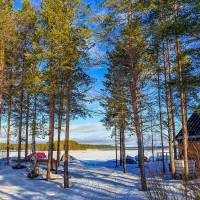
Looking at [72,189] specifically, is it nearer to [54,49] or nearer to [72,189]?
[72,189]

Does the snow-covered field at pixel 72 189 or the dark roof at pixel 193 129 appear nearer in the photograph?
the snow-covered field at pixel 72 189

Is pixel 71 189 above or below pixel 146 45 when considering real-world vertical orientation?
below

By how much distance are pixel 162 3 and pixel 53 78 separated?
932 cm

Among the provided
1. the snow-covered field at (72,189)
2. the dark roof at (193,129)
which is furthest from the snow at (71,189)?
the dark roof at (193,129)

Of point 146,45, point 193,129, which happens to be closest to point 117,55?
point 146,45

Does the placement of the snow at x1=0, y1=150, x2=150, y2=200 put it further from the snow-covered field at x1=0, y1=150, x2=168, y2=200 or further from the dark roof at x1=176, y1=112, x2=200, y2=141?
the dark roof at x1=176, y1=112, x2=200, y2=141

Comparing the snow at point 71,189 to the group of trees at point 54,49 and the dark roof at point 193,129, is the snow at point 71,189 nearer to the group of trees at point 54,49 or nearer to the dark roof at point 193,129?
the group of trees at point 54,49

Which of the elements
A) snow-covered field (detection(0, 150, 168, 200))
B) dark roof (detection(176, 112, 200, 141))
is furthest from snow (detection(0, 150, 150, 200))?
dark roof (detection(176, 112, 200, 141))

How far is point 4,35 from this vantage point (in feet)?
85.5

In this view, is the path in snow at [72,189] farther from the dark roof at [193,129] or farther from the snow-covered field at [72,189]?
the dark roof at [193,129]

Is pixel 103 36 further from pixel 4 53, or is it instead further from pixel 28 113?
pixel 28 113

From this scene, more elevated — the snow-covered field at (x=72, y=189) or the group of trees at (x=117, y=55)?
the group of trees at (x=117, y=55)

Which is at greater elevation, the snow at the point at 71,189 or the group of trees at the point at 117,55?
the group of trees at the point at 117,55

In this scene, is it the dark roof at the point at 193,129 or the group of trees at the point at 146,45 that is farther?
the dark roof at the point at 193,129
